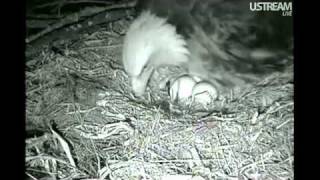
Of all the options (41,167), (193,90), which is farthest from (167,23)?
(41,167)

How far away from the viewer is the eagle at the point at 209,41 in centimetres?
126

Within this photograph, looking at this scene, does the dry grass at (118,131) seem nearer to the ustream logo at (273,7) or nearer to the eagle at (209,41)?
the eagle at (209,41)

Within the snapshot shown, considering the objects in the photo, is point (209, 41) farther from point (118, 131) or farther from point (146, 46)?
point (118, 131)

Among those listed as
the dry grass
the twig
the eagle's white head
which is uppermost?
the twig

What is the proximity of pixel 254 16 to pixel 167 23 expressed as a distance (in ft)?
0.79

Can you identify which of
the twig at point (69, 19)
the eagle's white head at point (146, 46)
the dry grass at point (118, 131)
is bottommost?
the dry grass at point (118, 131)

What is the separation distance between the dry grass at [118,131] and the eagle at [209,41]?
0.18ft

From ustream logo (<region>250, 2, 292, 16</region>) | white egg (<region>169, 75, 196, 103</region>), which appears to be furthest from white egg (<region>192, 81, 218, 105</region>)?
ustream logo (<region>250, 2, 292, 16</region>)

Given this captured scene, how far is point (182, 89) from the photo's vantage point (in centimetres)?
127

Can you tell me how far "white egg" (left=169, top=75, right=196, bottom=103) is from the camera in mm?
1267

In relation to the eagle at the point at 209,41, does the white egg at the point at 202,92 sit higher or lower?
lower

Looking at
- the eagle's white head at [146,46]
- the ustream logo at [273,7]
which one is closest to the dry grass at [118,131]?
the eagle's white head at [146,46]

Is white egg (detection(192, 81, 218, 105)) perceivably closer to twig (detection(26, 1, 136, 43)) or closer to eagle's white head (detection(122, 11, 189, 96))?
eagle's white head (detection(122, 11, 189, 96))
